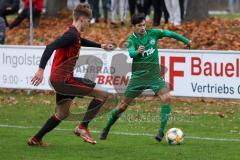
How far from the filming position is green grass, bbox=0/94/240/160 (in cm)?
1254

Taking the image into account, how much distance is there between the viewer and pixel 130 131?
1531 cm

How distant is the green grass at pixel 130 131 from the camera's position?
12.5 meters

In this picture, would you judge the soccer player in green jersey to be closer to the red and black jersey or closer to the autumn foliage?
the red and black jersey

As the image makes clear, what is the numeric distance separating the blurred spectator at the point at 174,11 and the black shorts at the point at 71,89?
10.6 metres

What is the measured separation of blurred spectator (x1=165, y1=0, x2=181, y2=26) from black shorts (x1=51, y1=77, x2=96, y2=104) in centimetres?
1056

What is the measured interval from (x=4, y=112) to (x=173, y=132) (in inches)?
206

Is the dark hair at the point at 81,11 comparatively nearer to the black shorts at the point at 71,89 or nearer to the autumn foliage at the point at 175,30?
the black shorts at the point at 71,89

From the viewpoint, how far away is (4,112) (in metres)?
17.8

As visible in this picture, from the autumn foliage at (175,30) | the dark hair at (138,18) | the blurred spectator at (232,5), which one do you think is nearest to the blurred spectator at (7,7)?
the autumn foliage at (175,30)

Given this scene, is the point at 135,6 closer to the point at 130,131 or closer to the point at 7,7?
the point at 7,7

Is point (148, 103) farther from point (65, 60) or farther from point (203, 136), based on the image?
point (65, 60)

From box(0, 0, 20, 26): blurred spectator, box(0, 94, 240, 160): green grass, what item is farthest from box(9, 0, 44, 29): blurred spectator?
box(0, 94, 240, 160): green grass

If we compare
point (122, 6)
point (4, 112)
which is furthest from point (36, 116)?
point (122, 6)

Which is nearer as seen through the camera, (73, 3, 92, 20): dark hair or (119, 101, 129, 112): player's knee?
(73, 3, 92, 20): dark hair
